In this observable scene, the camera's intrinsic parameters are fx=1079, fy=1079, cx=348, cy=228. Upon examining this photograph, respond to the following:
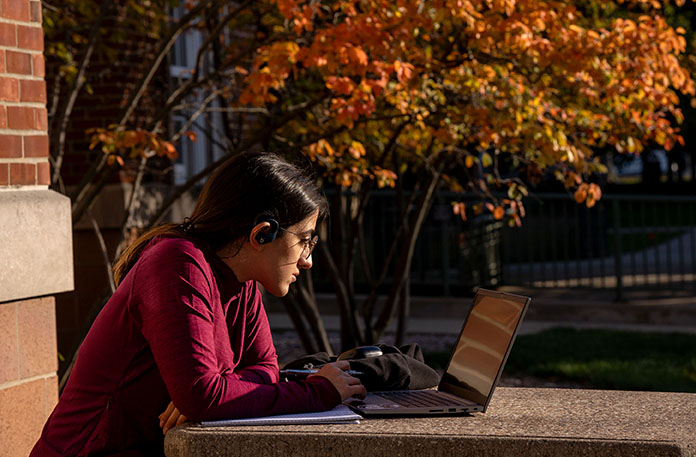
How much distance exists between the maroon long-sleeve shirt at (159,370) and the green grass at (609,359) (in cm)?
545

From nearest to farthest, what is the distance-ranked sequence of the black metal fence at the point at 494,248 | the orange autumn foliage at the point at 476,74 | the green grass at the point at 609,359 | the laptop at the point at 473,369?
the laptop at the point at 473,369 < the orange autumn foliage at the point at 476,74 < the green grass at the point at 609,359 < the black metal fence at the point at 494,248

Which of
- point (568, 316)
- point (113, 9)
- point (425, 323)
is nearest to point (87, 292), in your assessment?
point (113, 9)

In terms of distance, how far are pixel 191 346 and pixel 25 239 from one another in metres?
1.89

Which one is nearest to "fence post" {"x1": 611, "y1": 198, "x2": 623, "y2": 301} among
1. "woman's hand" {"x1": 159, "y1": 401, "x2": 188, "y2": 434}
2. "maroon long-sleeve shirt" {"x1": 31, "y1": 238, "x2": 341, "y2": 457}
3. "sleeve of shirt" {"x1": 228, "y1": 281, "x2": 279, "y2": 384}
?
"sleeve of shirt" {"x1": 228, "y1": 281, "x2": 279, "y2": 384}

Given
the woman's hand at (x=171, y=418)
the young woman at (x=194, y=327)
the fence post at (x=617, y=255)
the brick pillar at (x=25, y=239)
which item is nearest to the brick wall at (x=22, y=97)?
the brick pillar at (x=25, y=239)

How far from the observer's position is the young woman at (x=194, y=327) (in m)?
2.64

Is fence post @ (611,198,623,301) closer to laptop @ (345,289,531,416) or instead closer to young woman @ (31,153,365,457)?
laptop @ (345,289,531,416)

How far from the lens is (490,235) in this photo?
12.4 meters

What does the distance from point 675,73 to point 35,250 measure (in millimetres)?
4026

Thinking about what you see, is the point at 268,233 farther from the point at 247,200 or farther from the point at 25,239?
the point at 25,239

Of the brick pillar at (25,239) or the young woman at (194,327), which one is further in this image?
the brick pillar at (25,239)

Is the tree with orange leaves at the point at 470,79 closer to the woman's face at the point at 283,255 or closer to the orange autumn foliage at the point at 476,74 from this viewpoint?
the orange autumn foliage at the point at 476,74

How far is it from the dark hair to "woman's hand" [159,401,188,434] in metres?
0.46

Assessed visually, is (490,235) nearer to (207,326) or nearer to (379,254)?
(379,254)
